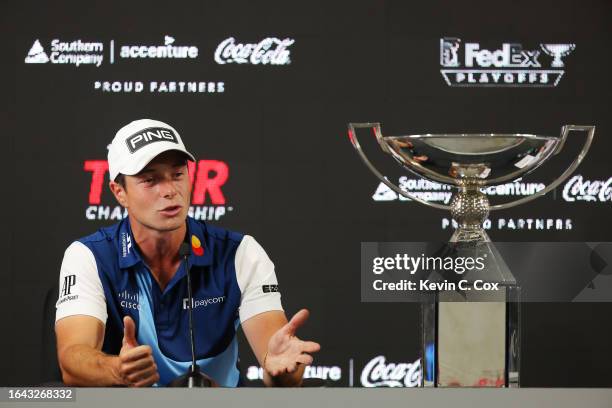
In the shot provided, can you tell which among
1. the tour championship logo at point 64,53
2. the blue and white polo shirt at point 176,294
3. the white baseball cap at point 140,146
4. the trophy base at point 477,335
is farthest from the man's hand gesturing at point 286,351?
the tour championship logo at point 64,53

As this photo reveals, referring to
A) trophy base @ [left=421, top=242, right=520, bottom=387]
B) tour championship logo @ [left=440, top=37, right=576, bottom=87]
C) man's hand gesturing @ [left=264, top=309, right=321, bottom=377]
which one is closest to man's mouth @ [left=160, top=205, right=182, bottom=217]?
man's hand gesturing @ [left=264, top=309, right=321, bottom=377]

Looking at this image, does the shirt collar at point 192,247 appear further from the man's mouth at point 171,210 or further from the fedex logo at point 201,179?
the fedex logo at point 201,179

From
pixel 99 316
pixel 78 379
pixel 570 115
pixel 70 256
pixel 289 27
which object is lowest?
pixel 78 379

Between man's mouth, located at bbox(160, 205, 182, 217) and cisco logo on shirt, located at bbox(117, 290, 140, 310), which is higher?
man's mouth, located at bbox(160, 205, 182, 217)

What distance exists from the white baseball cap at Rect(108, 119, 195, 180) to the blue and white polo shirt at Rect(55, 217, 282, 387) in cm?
18

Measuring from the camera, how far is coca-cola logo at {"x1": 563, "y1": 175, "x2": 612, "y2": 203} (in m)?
3.89

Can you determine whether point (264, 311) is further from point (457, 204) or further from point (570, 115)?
point (570, 115)

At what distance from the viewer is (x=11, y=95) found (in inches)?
153

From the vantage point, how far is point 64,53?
3.87 metres

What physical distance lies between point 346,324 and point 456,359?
2642 millimetres

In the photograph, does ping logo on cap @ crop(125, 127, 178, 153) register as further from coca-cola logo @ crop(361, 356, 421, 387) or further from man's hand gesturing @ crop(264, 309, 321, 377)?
coca-cola logo @ crop(361, 356, 421, 387)

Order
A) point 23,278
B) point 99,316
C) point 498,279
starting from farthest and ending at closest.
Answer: point 23,278 < point 99,316 < point 498,279

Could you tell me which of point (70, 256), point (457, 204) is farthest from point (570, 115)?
point (457, 204)

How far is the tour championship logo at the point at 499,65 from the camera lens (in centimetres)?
389
